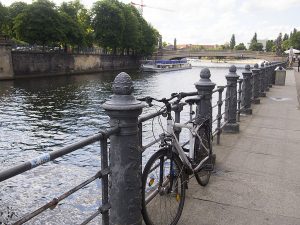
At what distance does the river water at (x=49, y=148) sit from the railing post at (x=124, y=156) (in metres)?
3.01

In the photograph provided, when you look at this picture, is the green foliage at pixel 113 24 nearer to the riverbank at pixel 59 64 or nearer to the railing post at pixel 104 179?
the riverbank at pixel 59 64

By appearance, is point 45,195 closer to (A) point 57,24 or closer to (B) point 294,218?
(B) point 294,218

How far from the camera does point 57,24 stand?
46.0 m

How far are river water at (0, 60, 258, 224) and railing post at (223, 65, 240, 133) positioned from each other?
76.1 inches

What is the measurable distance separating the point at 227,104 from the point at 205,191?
3322 mm

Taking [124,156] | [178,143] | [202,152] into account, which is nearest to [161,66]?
[202,152]

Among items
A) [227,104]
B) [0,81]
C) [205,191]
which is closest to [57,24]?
[0,81]

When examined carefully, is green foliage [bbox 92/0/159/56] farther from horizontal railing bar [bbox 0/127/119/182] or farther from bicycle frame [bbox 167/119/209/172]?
horizontal railing bar [bbox 0/127/119/182]

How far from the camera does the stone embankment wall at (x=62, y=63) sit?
4059 centimetres

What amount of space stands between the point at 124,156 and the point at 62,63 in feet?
155

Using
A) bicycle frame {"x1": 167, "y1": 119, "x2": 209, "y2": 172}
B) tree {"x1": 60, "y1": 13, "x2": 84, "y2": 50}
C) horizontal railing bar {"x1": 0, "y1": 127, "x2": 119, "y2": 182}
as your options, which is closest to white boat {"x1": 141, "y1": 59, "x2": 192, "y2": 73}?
tree {"x1": 60, "y1": 13, "x2": 84, "y2": 50}

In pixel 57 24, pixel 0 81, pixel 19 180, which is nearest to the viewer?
pixel 19 180

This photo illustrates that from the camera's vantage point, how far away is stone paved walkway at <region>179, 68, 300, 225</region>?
4.01 m

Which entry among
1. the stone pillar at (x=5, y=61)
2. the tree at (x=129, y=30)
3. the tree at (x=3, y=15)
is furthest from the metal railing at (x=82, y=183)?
the tree at (x=129, y=30)
